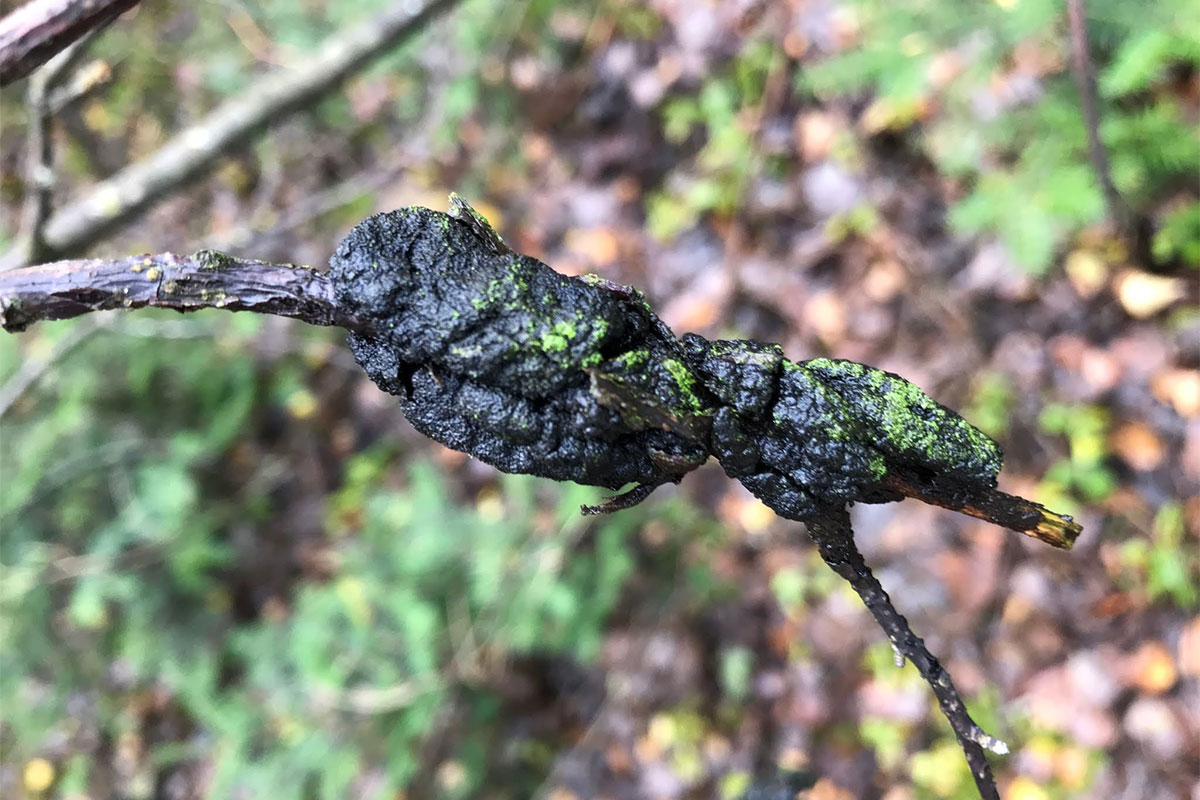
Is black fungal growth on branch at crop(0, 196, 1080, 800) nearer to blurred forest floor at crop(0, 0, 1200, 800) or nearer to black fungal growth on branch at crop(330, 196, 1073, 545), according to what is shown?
black fungal growth on branch at crop(330, 196, 1073, 545)

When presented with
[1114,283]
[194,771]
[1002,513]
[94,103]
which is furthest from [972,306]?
[94,103]

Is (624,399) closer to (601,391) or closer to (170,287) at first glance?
(601,391)

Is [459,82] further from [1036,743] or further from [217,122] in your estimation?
[1036,743]

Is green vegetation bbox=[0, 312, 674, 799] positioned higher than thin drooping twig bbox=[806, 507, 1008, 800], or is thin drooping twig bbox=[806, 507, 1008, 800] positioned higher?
green vegetation bbox=[0, 312, 674, 799]

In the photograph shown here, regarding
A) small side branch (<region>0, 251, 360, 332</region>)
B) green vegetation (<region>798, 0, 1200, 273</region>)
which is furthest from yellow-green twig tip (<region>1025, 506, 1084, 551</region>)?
green vegetation (<region>798, 0, 1200, 273</region>)

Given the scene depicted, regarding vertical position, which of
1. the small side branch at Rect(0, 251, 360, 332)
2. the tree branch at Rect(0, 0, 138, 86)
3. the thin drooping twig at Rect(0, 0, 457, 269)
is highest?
the thin drooping twig at Rect(0, 0, 457, 269)

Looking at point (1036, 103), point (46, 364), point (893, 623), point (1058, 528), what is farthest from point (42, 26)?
point (1036, 103)
